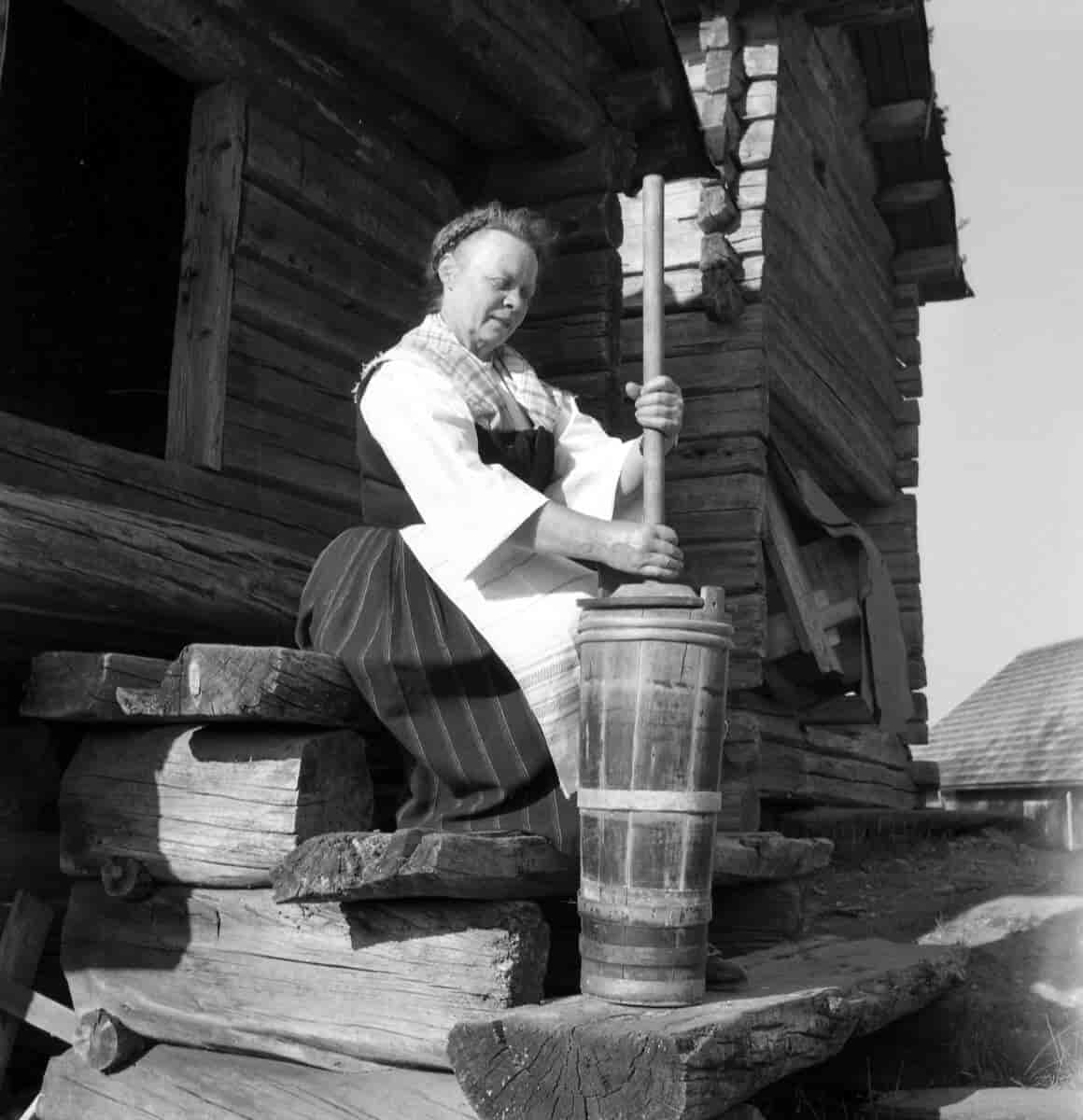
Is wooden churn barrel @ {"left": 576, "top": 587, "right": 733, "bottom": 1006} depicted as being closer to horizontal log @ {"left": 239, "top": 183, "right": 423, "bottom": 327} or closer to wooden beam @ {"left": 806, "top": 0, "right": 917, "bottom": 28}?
horizontal log @ {"left": 239, "top": 183, "right": 423, "bottom": 327}

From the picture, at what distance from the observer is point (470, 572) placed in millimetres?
2811

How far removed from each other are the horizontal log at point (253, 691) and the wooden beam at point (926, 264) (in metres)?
9.28

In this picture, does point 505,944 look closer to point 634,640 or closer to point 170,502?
point 634,640

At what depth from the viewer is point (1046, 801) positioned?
18500 millimetres

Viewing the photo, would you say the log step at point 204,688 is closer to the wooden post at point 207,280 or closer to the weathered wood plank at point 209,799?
the weathered wood plank at point 209,799

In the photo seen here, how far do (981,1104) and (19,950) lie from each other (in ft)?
7.51

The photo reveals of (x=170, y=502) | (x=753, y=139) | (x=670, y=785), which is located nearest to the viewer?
(x=670, y=785)

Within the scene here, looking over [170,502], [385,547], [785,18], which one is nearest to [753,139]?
[785,18]

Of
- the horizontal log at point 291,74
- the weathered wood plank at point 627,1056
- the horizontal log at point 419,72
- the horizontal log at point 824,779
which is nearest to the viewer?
the weathered wood plank at point 627,1056

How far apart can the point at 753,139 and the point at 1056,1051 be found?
18.3 feet

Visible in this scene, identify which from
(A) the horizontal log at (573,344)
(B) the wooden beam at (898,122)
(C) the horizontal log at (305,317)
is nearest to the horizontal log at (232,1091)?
(C) the horizontal log at (305,317)

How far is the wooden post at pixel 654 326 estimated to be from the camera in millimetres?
2754

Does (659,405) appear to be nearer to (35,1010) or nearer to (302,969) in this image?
(302,969)

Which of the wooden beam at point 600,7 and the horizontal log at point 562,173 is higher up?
the wooden beam at point 600,7
